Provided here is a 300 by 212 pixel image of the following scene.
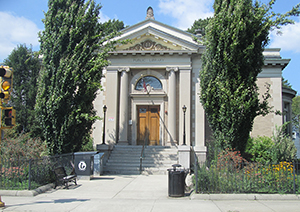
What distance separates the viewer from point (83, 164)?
12711 millimetres

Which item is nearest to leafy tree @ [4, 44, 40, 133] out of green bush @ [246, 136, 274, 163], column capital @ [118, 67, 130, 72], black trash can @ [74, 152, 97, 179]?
column capital @ [118, 67, 130, 72]

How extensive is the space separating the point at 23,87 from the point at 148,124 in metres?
9.99

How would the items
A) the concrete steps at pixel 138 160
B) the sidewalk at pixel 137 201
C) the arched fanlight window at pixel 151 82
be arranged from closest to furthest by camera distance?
the sidewalk at pixel 137 201
the concrete steps at pixel 138 160
the arched fanlight window at pixel 151 82

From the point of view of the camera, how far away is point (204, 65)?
486 inches

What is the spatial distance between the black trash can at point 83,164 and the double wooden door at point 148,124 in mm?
7107

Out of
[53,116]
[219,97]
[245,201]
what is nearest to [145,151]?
[53,116]

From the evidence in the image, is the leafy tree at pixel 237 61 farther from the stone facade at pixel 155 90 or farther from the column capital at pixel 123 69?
the column capital at pixel 123 69

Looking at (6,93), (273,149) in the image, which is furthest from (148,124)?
(6,93)

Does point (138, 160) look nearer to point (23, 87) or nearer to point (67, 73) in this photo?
point (67, 73)

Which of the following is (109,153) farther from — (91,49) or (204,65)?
(204,65)

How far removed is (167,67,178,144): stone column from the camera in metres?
18.6

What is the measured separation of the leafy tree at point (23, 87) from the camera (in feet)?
66.9

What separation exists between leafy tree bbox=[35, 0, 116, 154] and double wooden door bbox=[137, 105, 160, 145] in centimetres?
617

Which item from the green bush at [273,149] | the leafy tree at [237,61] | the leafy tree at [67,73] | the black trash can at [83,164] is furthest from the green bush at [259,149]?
the leafy tree at [67,73]
